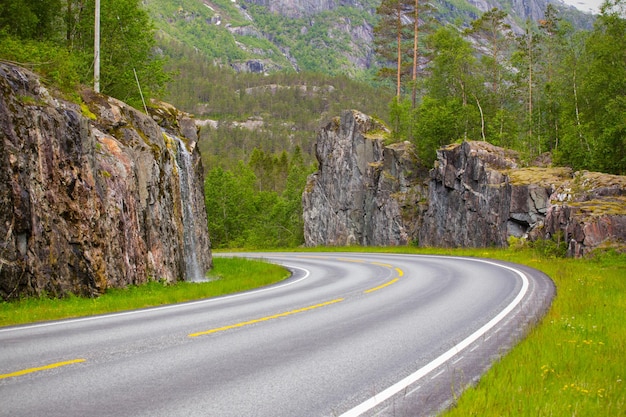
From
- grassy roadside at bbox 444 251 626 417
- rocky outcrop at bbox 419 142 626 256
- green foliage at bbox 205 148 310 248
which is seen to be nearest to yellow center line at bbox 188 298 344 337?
grassy roadside at bbox 444 251 626 417

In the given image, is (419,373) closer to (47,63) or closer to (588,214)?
(47,63)

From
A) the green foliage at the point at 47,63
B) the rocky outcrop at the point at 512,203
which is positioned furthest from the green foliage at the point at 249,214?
the green foliage at the point at 47,63

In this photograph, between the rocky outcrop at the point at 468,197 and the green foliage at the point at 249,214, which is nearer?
the rocky outcrop at the point at 468,197

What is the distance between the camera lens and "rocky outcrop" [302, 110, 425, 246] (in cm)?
4081

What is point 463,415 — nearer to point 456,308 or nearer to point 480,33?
point 456,308

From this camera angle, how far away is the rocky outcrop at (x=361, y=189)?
40812 mm

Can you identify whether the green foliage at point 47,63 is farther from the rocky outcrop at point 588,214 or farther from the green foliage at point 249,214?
the green foliage at point 249,214

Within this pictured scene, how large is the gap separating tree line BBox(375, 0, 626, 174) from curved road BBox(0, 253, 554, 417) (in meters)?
21.9

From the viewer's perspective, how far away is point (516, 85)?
4822 centimetres

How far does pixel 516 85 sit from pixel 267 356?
47.8 metres

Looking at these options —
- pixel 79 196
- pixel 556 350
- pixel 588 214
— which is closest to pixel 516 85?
pixel 588 214

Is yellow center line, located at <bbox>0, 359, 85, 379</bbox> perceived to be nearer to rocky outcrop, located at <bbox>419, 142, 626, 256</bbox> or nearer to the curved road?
the curved road

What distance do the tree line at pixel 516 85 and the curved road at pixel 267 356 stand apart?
71.9ft

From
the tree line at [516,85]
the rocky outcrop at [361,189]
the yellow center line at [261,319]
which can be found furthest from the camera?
the rocky outcrop at [361,189]
